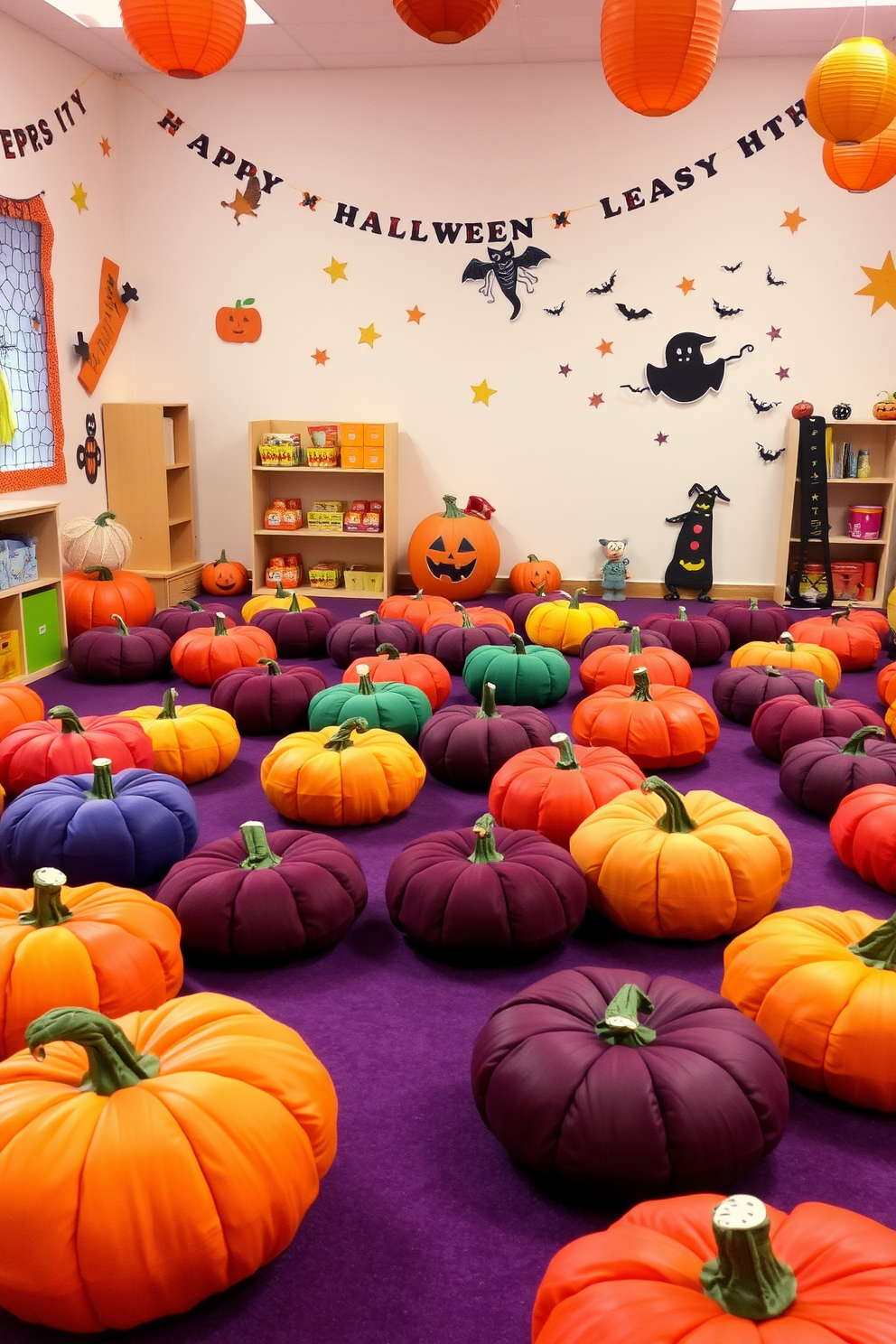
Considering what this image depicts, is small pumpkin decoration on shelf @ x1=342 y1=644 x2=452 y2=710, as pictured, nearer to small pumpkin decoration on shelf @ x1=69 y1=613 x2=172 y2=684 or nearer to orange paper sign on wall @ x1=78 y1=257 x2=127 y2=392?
small pumpkin decoration on shelf @ x1=69 y1=613 x2=172 y2=684

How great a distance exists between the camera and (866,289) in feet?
23.8

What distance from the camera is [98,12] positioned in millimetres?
6336

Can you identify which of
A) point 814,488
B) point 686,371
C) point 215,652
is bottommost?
point 215,652

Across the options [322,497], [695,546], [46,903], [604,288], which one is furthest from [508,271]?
[46,903]

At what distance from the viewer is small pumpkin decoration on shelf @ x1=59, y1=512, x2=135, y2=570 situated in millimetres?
6527

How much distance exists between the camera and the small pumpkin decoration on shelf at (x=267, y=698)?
4.61 meters

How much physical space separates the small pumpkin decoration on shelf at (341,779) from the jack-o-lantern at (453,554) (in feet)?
12.3

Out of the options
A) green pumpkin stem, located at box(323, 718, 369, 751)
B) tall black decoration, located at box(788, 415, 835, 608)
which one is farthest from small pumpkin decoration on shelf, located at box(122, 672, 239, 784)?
tall black decoration, located at box(788, 415, 835, 608)

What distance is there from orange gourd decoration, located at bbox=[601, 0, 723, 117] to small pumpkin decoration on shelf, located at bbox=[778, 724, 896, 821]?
7.21ft

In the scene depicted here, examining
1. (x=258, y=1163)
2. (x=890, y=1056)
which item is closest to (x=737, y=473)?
(x=890, y=1056)

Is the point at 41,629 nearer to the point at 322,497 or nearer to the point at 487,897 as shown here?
the point at 322,497

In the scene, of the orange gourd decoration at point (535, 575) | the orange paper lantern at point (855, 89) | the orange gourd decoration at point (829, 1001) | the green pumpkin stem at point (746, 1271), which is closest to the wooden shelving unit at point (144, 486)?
the orange gourd decoration at point (535, 575)

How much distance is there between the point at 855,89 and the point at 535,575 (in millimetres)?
3967

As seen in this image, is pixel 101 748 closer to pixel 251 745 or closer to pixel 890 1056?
pixel 251 745
